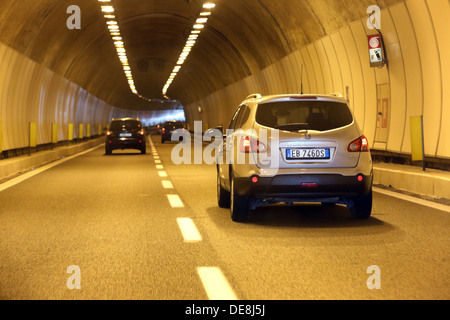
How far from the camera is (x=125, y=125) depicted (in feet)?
102

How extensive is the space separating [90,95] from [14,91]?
25.4 meters

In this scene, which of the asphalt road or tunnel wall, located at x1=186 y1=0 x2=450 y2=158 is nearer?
the asphalt road

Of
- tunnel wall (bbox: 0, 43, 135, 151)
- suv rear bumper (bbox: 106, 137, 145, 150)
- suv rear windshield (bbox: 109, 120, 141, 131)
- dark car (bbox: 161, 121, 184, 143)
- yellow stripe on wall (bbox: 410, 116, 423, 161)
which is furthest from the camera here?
dark car (bbox: 161, 121, 184, 143)

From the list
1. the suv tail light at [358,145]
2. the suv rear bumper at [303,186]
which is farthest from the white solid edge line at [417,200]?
the suv rear bumper at [303,186]

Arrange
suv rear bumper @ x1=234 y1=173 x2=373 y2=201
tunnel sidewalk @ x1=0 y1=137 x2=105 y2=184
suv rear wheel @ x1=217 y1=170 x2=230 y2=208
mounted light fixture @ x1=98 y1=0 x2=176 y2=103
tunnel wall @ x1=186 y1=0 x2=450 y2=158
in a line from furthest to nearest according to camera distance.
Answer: mounted light fixture @ x1=98 y1=0 x2=176 y2=103 → tunnel sidewalk @ x1=0 y1=137 x2=105 y2=184 → tunnel wall @ x1=186 y1=0 x2=450 y2=158 → suv rear wheel @ x1=217 y1=170 x2=230 y2=208 → suv rear bumper @ x1=234 y1=173 x2=373 y2=201

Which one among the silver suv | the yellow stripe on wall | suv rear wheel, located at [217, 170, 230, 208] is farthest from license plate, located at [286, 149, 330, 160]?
the yellow stripe on wall

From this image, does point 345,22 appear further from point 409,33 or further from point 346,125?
point 346,125

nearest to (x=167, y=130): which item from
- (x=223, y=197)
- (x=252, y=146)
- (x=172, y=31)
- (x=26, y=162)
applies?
(x=172, y=31)

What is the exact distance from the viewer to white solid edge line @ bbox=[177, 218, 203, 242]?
27.3ft

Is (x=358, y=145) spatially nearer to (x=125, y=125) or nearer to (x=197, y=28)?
(x=197, y=28)

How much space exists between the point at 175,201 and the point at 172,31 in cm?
2254

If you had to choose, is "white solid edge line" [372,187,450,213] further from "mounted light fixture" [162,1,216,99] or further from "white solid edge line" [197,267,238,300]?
"mounted light fixture" [162,1,216,99]

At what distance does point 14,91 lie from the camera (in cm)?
2381
